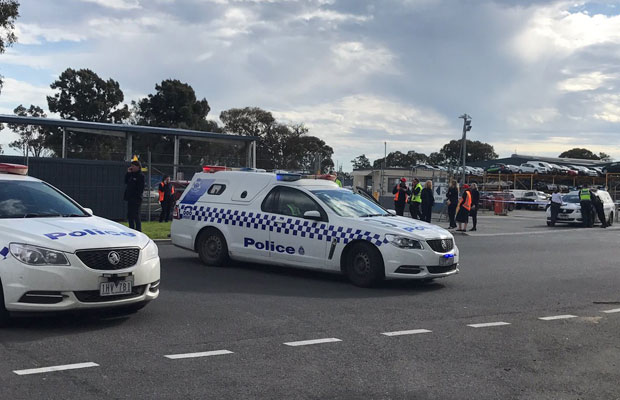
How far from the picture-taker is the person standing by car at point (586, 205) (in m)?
25.8

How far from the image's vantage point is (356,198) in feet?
37.2

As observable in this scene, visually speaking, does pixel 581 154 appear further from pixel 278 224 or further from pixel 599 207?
pixel 278 224

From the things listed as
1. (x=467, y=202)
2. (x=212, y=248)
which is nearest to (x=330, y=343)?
(x=212, y=248)

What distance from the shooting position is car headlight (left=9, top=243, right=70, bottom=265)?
645 cm

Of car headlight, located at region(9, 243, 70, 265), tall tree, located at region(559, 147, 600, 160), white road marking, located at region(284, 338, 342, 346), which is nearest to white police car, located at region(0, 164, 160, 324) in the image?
car headlight, located at region(9, 243, 70, 265)

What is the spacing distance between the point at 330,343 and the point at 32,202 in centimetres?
379

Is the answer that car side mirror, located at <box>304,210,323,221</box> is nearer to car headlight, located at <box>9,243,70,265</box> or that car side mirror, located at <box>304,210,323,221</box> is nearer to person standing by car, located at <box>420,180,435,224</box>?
car headlight, located at <box>9,243,70,265</box>

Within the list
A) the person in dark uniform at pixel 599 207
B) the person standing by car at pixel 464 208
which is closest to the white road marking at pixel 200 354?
the person standing by car at pixel 464 208

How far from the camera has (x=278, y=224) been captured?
10.8 m

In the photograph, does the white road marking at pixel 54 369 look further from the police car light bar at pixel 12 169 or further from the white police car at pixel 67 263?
the police car light bar at pixel 12 169

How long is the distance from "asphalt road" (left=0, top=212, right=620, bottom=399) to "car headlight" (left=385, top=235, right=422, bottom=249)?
64 cm

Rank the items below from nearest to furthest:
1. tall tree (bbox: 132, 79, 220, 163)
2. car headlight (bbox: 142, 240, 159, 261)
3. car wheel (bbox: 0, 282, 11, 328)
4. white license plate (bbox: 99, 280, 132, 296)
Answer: car wheel (bbox: 0, 282, 11, 328) < white license plate (bbox: 99, 280, 132, 296) < car headlight (bbox: 142, 240, 159, 261) < tall tree (bbox: 132, 79, 220, 163)

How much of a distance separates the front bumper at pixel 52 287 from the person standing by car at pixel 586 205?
74.2 ft

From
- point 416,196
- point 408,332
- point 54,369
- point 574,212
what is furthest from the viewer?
point 574,212
